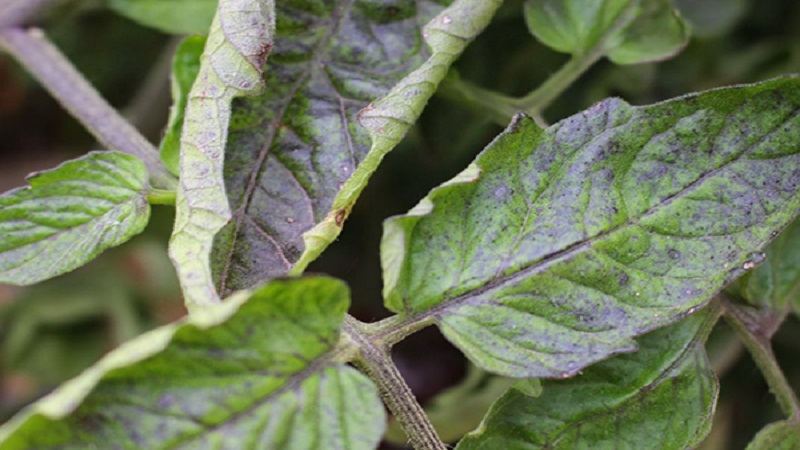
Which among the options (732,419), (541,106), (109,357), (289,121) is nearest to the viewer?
(109,357)

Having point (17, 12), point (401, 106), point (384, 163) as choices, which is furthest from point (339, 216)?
point (384, 163)

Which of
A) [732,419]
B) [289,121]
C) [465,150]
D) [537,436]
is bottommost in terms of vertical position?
[732,419]

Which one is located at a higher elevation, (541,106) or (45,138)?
(541,106)

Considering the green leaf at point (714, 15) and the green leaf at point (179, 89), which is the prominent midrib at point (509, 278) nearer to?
the green leaf at point (179, 89)

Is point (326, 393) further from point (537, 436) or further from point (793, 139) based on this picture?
point (793, 139)

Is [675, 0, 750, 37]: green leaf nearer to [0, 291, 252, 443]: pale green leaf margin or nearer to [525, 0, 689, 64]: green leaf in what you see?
[525, 0, 689, 64]: green leaf

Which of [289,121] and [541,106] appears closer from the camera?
[289,121]

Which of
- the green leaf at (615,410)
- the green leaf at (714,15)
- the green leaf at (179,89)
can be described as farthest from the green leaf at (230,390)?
the green leaf at (714,15)

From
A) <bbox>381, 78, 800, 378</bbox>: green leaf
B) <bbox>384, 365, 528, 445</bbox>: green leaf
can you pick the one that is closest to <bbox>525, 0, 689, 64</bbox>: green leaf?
<bbox>381, 78, 800, 378</bbox>: green leaf

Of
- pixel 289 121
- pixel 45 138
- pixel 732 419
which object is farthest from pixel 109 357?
pixel 45 138
